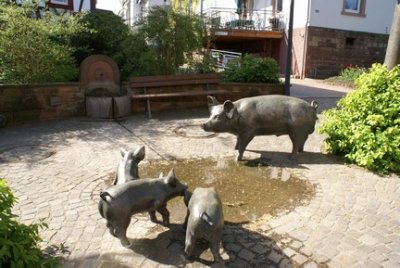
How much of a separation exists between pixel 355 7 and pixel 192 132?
1815cm

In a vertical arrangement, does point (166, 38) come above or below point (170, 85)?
above

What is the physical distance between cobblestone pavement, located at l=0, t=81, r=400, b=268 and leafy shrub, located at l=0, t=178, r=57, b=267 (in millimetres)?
495

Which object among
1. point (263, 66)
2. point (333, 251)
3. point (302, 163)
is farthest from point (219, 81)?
point (333, 251)

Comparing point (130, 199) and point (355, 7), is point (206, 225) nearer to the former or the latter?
point (130, 199)

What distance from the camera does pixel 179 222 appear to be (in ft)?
13.1

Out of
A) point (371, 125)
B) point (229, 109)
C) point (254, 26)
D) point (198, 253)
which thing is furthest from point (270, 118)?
point (254, 26)

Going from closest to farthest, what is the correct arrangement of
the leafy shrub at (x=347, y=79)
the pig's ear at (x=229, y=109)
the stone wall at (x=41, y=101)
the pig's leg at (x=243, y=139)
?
the pig's ear at (x=229, y=109) < the pig's leg at (x=243, y=139) < the stone wall at (x=41, y=101) < the leafy shrub at (x=347, y=79)

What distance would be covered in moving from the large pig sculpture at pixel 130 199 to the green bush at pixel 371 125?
350 cm

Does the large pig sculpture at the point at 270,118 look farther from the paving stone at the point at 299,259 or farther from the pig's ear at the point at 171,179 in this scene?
the paving stone at the point at 299,259

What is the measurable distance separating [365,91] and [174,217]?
4.10 meters

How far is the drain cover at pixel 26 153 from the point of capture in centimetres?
612

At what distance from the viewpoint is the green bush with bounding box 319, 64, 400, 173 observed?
5.69 meters

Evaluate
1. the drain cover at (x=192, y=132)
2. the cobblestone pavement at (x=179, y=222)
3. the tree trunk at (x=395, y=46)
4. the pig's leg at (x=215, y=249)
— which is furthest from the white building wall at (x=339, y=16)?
the pig's leg at (x=215, y=249)

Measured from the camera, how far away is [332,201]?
4.57 m
